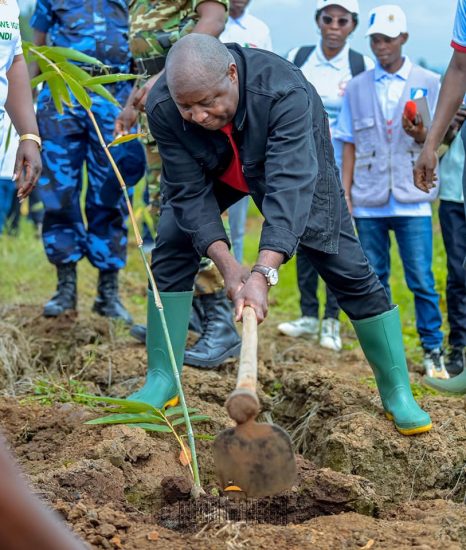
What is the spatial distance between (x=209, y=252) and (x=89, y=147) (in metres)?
2.33

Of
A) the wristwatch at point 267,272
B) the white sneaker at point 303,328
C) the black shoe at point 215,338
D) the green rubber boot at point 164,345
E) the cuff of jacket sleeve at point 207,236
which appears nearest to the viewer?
the wristwatch at point 267,272

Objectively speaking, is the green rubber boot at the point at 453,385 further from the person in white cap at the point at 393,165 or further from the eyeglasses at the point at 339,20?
the eyeglasses at the point at 339,20

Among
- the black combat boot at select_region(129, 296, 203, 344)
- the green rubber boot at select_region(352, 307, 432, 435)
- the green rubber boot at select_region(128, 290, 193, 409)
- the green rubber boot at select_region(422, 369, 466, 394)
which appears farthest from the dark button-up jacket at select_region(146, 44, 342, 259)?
the black combat boot at select_region(129, 296, 203, 344)

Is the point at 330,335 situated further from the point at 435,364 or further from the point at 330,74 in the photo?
the point at 330,74

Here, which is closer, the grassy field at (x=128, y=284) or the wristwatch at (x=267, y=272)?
the wristwatch at (x=267, y=272)

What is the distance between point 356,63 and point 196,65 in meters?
2.91

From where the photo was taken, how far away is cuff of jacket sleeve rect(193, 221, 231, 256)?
3.21m

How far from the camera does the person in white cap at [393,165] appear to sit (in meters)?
5.11

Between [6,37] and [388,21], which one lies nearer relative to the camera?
[6,37]

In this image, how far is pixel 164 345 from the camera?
3818 mm

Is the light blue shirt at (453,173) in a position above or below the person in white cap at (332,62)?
below

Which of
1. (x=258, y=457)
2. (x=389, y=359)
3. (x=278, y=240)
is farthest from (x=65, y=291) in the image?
(x=258, y=457)

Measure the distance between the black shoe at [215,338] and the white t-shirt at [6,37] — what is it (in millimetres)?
1548

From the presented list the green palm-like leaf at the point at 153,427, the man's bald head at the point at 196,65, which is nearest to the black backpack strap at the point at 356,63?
the man's bald head at the point at 196,65
